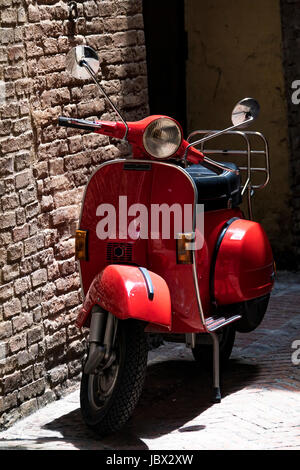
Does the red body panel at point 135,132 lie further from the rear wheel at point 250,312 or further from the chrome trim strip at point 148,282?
the rear wheel at point 250,312

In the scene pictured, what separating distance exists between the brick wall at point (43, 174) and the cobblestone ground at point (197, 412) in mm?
293

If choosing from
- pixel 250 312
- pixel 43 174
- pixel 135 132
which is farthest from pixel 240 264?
pixel 43 174

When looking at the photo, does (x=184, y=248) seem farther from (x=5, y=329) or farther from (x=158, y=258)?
(x=5, y=329)

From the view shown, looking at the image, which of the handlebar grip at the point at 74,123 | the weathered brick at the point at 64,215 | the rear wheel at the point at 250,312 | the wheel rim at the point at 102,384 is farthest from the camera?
the rear wheel at the point at 250,312

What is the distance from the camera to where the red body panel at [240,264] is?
5.94 metres

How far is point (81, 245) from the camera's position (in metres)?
5.78

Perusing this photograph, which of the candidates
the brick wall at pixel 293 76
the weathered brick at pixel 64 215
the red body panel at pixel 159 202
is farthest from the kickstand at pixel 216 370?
the brick wall at pixel 293 76

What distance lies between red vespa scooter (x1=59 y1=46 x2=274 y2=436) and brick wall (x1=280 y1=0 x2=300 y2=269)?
306 centimetres

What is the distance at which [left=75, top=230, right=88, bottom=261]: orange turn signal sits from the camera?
5.75 m

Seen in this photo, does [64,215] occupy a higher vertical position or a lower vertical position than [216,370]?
higher

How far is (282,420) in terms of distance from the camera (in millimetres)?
5551

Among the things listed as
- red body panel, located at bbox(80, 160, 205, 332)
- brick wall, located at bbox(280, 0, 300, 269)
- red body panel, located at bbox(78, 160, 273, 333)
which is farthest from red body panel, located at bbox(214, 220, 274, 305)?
brick wall, located at bbox(280, 0, 300, 269)

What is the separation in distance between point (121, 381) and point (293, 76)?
4676 mm

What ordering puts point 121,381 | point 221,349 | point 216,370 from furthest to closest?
point 221,349, point 216,370, point 121,381
